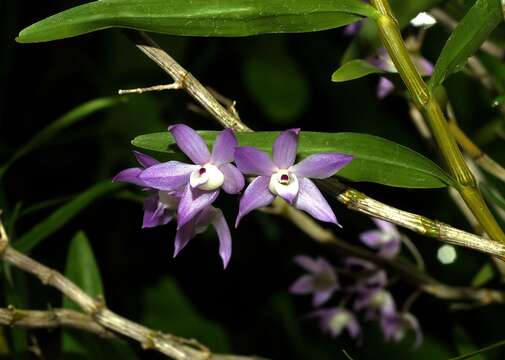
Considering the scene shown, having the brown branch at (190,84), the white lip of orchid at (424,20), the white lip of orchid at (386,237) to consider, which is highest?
the white lip of orchid at (424,20)

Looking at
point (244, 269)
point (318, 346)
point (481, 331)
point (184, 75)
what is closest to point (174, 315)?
point (244, 269)

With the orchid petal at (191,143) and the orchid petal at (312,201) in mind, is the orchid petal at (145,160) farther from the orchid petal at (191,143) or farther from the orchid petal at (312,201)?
the orchid petal at (312,201)

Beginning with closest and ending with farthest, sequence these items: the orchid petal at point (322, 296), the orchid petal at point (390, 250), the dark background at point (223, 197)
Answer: the orchid petal at point (390, 250) < the orchid petal at point (322, 296) < the dark background at point (223, 197)

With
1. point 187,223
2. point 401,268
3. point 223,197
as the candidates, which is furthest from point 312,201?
point 223,197

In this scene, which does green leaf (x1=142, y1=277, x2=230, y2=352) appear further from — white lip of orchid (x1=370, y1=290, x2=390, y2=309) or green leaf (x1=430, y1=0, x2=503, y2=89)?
green leaf (x1=430, y1=0, x2=503, y2=89)

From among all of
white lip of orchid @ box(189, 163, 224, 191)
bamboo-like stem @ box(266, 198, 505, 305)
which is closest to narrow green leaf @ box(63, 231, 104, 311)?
bamboo-like stem @ box(266, 198, 505, 305)

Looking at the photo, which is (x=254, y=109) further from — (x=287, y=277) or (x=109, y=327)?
(x=109, y=327)

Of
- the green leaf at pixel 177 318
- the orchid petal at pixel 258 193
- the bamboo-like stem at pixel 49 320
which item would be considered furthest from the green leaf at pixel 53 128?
the green leaf at pixel 177 318

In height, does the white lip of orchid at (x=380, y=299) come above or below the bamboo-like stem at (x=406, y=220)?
above
